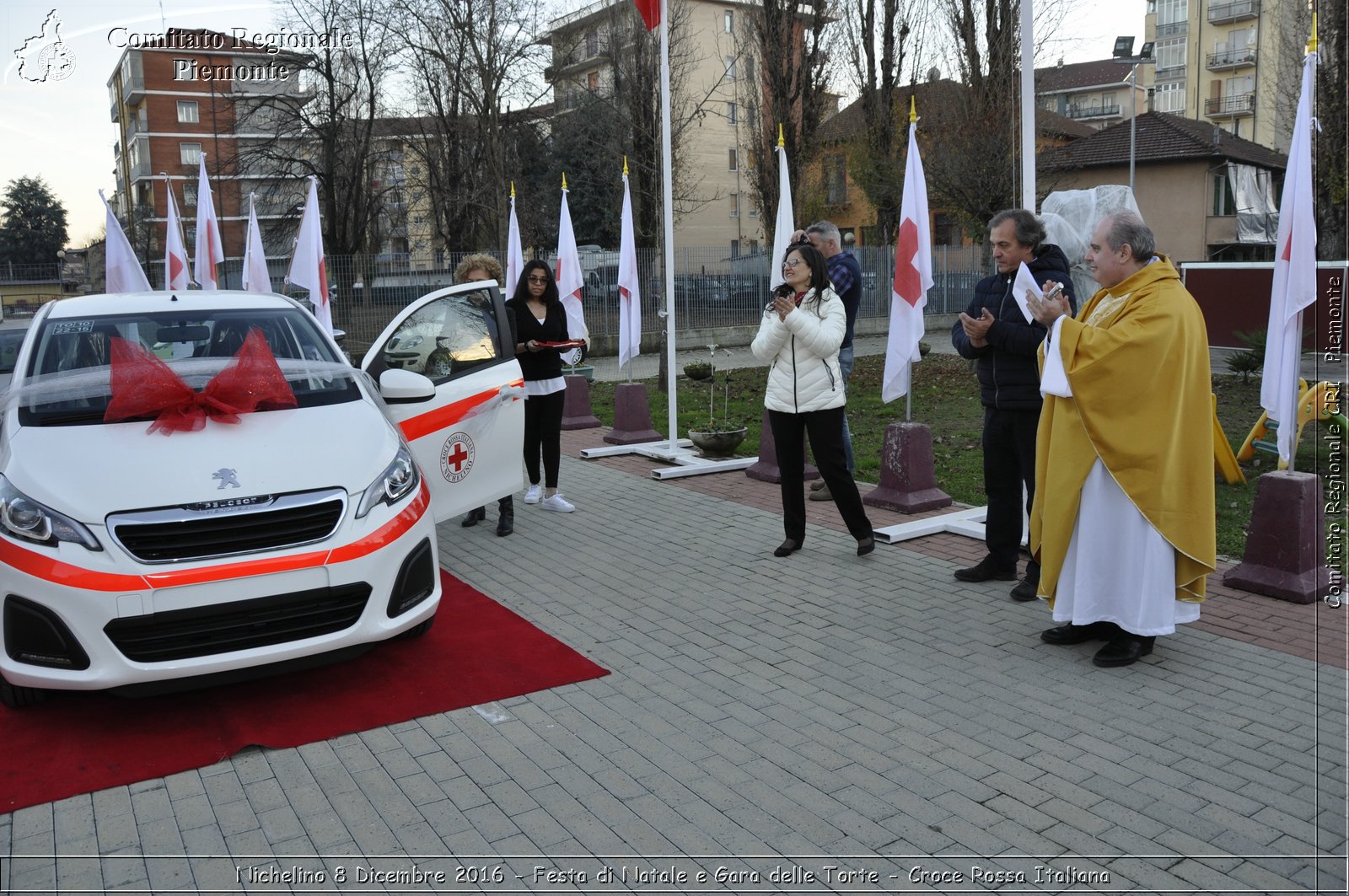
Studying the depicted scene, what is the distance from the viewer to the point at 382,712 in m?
4.64

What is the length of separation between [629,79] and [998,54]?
10.1 meters

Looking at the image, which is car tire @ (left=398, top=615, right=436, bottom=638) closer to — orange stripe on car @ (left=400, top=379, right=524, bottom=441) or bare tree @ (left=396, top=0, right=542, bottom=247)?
orange stripe on car @ (left=400, top=379, right=524, bottom=441)

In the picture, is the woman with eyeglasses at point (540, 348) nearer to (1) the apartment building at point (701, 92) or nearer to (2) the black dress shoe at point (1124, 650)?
(2) the black dress shoe at point (1124, 650)

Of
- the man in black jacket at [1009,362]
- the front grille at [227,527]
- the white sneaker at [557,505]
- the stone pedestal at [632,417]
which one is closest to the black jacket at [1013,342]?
the man in black jacket at [1009,362]

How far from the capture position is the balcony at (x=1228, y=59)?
2445 inches

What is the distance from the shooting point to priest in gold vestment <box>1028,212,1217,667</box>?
475cm

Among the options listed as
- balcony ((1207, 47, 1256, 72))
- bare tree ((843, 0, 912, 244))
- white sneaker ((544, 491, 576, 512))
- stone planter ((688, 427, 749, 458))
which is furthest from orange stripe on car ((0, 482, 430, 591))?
balcony ((1207, 47, 1256, 72))

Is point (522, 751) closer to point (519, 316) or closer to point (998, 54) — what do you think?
point (519, 316)

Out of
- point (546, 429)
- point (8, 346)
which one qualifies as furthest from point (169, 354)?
point (8, 346)

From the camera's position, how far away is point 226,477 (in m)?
4.48

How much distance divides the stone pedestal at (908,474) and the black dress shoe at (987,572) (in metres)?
1.67

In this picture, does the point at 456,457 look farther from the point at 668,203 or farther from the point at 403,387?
the point at 668,203

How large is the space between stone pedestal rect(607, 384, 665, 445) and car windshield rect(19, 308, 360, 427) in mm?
6017

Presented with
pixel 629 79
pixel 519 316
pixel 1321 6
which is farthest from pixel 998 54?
pixel 519 316
